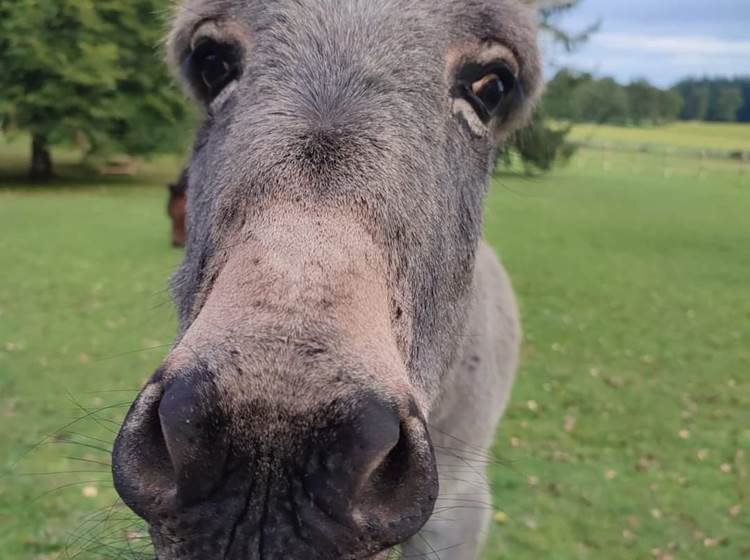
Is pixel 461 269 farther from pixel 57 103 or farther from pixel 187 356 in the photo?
pixel 57 103

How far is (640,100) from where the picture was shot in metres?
50.0

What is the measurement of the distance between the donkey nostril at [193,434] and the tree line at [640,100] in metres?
4.44

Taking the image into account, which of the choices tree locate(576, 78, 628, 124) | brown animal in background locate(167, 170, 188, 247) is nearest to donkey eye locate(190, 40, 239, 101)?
brown animal in background locate(167, 170, 188, 247)

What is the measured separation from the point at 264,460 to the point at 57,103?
28.3m

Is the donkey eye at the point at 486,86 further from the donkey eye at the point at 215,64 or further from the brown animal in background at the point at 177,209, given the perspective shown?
the brown animal in background at the point at 177,209

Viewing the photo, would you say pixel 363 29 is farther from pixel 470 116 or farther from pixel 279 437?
pixel 279 437

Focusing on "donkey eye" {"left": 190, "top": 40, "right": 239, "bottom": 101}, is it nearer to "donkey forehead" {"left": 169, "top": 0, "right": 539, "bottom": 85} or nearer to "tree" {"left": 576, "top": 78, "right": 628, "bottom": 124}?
"donkey forehead" {"left": 169, "top": 0, "right": 539, "bottom": 85}

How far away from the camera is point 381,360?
1500 millimetres

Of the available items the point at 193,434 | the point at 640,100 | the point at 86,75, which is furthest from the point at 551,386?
the point at 640,100

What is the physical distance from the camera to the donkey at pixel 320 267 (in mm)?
1375

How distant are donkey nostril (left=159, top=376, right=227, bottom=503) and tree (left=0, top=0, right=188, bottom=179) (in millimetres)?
25657

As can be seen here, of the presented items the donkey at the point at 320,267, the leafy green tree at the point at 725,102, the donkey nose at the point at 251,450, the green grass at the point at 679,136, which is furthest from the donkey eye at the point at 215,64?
the leafy green tree at the point at 725,102

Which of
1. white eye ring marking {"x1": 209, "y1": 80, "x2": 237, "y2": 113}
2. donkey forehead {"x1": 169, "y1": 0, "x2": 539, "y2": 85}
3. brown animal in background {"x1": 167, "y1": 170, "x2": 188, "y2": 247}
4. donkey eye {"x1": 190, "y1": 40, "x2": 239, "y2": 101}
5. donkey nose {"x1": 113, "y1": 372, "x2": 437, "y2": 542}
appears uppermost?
donkey forehead {"x1": 169, "y1": 0, "x2": 539, "y2": 85}

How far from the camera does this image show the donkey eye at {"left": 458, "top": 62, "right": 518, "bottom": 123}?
2529 mm
